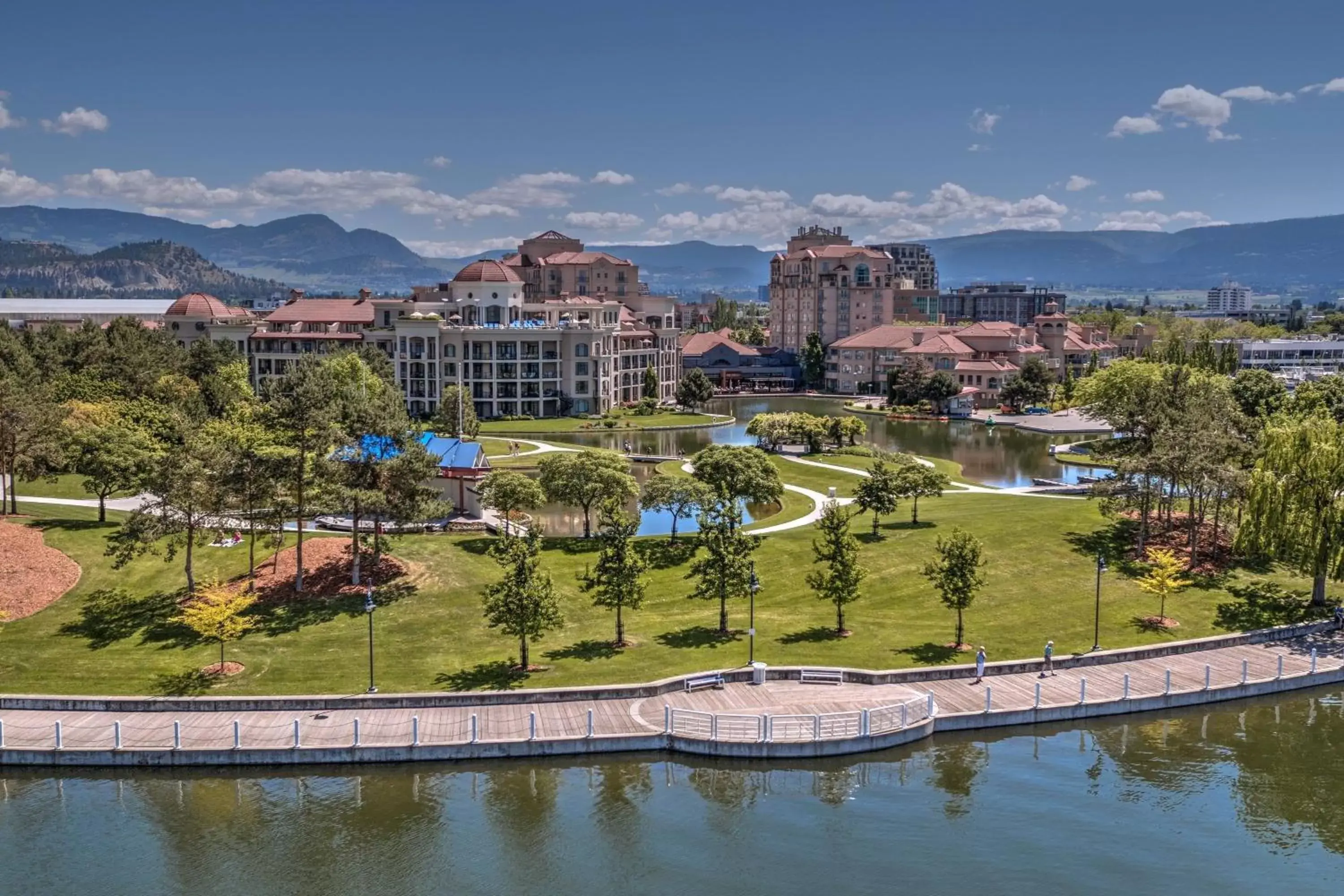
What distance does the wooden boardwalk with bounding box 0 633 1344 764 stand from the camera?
32281mm

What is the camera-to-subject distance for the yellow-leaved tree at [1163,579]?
139 feet

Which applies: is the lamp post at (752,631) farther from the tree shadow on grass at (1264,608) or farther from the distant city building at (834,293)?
the distant city building at (834,293)

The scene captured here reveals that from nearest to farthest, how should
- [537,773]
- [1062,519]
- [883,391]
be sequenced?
[537,773] → [1062,519] → [883,391]

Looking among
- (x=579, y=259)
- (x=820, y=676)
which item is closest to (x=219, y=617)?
(x=820, y=676)

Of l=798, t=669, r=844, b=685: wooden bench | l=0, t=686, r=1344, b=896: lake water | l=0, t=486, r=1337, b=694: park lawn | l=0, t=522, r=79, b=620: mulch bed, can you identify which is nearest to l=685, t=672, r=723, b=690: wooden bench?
l=0, t=486, r=1337, b=694: park lawn

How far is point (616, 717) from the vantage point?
33938mm

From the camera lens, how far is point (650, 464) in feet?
282

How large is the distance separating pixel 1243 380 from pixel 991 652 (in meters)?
74.5

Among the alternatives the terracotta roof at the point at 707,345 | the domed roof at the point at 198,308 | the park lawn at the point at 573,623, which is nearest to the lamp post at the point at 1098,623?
the park lawn at the point at 573,623

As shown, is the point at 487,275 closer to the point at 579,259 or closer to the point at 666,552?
the point at 579,259

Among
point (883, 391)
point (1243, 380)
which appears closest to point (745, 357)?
point (883, 391)

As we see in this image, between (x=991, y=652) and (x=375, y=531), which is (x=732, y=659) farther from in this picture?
(x=375, y=531)

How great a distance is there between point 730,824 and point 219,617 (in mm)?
19014

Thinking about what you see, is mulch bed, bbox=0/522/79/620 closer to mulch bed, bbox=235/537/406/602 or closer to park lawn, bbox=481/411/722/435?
mulch bed, bbox=235/537/406/602
